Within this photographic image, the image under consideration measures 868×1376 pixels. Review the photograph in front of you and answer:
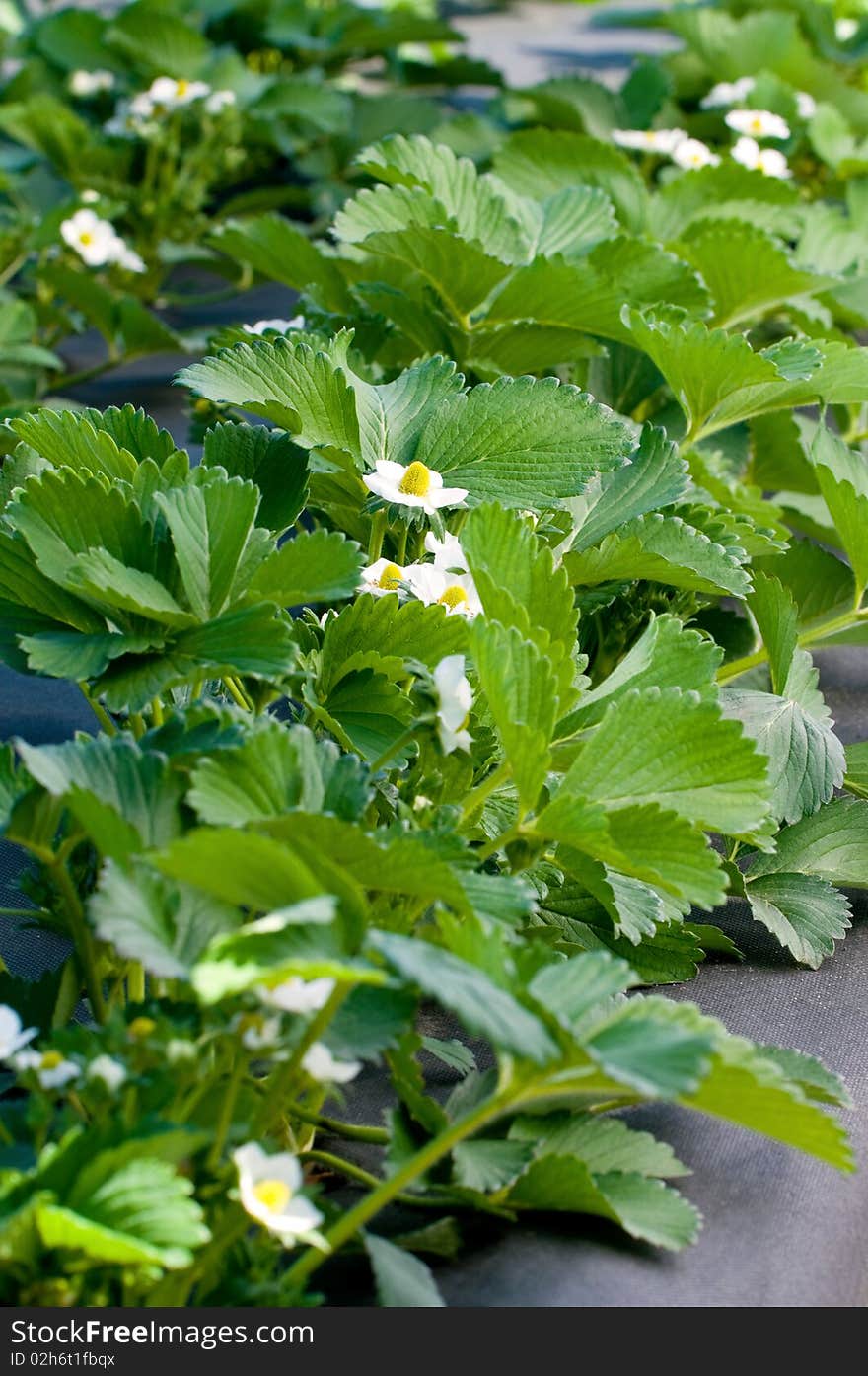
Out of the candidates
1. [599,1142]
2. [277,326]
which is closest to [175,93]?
[277,326]

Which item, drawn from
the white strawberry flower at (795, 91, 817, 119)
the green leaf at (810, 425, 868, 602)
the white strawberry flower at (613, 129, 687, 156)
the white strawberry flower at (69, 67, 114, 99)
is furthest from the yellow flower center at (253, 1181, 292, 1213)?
the white strawberry flower at (69, 67, 114, 99)

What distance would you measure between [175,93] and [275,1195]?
1655 mm

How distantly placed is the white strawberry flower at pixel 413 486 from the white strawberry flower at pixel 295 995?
35cm

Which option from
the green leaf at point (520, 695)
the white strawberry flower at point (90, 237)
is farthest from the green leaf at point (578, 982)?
the white strawberry flower at point (90, 237)

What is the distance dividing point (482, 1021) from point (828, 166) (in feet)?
5.46

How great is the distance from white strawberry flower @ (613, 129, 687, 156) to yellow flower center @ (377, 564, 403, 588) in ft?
3.99

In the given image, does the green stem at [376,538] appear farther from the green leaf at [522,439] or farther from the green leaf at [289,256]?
the green leaf at [289,256]

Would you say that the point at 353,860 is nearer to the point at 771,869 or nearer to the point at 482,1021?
the point at 482,1021

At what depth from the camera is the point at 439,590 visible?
0.86 m

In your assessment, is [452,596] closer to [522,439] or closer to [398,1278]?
[522,439]

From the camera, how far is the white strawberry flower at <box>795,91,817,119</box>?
6.53ft

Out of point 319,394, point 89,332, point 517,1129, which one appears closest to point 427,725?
point 517,1129

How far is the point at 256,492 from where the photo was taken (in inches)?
30.6

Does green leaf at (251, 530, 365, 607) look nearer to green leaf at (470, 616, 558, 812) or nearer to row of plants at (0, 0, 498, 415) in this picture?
green leaf at (470, 616, 558, 812)
